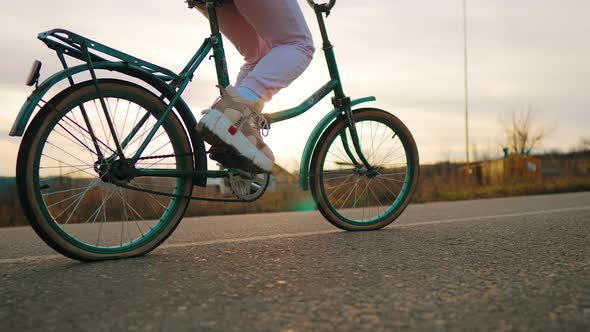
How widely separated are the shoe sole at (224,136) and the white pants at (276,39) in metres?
0.28

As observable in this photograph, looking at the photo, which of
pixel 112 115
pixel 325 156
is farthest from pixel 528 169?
pixel 112 115

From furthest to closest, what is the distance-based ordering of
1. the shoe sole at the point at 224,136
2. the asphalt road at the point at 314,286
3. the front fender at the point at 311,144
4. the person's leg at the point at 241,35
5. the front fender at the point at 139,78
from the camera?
the front fender at the point at 311,144
the person's leg at the point at 241,35
the shoe sole at the point at 224,136
the front fender at the point at 139,78
the asphalt road at the point at 314,286

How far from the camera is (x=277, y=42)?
2775 mm

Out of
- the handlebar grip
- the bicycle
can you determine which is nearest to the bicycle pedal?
the bicycle

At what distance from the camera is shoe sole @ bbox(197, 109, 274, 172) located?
2455 millimetres

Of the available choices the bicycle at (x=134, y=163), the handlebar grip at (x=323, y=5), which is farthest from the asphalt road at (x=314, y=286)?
the handlebar grip at (x=323, y=5)

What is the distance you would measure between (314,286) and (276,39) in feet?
5.28

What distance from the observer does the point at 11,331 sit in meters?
1.25

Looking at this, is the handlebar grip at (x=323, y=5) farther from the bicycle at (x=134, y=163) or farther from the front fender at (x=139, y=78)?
the front fender at (x=139, y=78)

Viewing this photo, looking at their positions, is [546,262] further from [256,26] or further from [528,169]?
[528,169]

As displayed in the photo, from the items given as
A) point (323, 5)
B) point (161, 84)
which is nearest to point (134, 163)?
point (161, 84)

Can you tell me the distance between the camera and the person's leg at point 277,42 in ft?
8.70

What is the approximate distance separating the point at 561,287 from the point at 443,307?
0.50m

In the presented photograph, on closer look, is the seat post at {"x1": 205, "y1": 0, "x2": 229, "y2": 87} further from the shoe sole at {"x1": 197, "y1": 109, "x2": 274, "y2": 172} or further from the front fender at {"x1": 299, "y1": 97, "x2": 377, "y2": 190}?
the front fender at {"x1": 299, "y1": 97, "x2": 377, "y2": 190}
